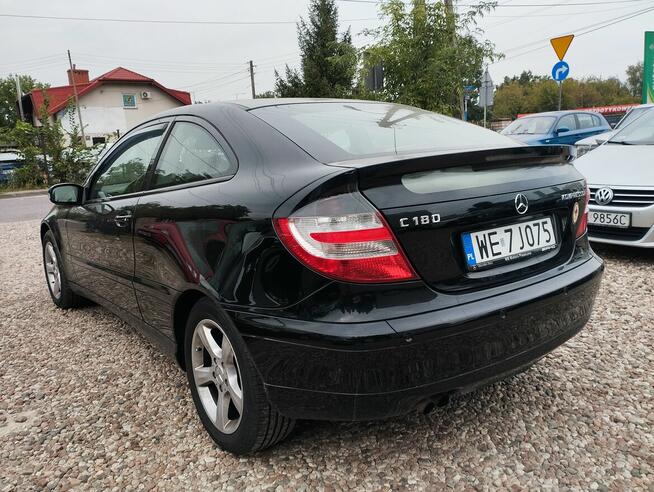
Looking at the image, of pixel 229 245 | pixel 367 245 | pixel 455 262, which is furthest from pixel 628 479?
pixel 229 245

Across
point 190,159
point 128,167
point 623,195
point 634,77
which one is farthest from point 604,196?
point 634,77

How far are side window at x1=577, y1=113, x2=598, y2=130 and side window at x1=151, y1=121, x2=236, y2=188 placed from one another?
12.1 m

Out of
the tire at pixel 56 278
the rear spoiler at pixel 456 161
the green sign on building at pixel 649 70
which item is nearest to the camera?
the rear spoiler at pixel 456 161

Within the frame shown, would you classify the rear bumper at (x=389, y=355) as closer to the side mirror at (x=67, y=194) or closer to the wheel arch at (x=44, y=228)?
the side mirror at (x=67, y=194)

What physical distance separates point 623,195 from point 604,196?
155 millimetres

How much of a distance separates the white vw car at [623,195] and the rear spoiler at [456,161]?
2.93 metres

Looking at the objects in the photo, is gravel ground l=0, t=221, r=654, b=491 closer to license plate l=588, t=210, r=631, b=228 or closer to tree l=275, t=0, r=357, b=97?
license plate l=588, t=210, r=631, b=228

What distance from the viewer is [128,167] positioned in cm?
305

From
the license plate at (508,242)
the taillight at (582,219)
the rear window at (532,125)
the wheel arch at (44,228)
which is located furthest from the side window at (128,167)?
the rear window at (532,125)

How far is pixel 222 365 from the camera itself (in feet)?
6.95

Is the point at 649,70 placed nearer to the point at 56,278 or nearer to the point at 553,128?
the point at 553,128

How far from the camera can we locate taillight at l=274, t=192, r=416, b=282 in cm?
169

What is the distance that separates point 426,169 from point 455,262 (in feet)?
1.09

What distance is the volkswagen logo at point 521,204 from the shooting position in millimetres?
1969
